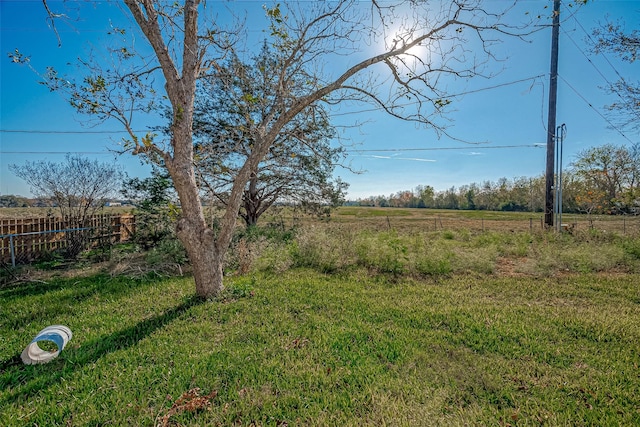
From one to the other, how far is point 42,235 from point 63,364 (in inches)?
316

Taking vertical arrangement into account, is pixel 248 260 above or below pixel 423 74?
below

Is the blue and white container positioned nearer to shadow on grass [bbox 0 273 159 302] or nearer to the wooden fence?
shadow on grass [bbox 0 273 159 302]

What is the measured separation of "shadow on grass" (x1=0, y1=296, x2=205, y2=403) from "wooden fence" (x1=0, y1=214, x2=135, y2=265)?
19.9 ft

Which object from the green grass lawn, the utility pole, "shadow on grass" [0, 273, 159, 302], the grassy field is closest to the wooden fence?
"shadow on grass" [0, 273, 159, 302]

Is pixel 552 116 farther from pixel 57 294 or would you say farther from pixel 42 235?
pixel 42 235

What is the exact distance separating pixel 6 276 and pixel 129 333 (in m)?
5.11

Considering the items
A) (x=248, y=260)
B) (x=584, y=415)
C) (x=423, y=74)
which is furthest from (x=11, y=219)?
(x=584, y=415)

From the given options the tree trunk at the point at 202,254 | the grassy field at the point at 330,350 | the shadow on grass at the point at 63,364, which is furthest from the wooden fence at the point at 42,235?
the shadow on grass at the point at 63,364

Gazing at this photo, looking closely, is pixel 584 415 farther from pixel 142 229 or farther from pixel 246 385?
pixel 142 229

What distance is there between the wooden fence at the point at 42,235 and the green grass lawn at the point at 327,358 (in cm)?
377

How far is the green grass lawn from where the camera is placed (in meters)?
1.91

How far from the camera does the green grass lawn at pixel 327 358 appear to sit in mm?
1912

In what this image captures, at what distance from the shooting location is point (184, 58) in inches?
152

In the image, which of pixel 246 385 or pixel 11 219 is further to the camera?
pixel 11 219
